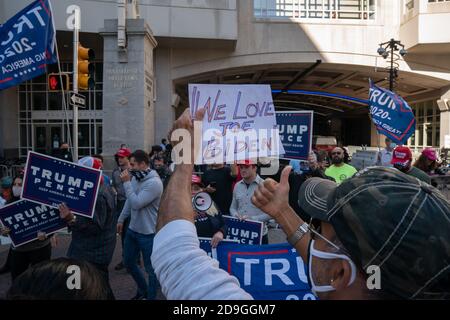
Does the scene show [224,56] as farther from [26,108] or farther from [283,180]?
[283,180]

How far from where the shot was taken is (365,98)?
39.9m

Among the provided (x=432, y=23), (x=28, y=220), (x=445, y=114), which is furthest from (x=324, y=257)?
(x=445, y=114)

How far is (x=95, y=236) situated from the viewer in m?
4.22

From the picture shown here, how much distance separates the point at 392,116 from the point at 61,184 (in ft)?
21.5

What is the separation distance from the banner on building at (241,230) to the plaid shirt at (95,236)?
1.32 m

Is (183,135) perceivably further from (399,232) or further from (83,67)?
(83,67)

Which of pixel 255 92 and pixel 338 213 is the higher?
pixel 255 92

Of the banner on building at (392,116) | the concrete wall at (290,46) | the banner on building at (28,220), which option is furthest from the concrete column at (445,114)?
the banner on building at (28,220)

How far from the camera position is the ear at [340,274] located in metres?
1.24

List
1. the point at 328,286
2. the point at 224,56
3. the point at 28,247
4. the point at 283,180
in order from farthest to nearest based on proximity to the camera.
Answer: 1. the point at 224,56
2. the point at 28,247
3. the point at 283,180
4. the point at 328,286

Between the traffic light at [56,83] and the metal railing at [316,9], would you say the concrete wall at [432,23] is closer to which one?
the metal railing at [316,9]

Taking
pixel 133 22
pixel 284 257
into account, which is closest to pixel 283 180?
pixel 284 257

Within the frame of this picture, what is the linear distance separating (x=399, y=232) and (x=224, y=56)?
2525cm

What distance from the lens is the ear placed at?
1.24 meters
